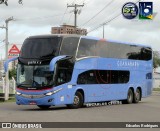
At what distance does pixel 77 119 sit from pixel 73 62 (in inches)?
281

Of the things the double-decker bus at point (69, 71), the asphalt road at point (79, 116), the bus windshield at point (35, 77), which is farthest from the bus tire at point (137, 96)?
the bus windshield at point (35, 77)

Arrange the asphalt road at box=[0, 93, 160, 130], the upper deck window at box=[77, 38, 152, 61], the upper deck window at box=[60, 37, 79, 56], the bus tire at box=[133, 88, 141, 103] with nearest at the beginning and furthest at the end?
1. the asphalt road at box=[0, 93, 160, 130]
2. the upper deck window at box=[60, 37, 79, 56]
3. the upper deck window at box=[77, 38, 152, 61]
4. the bus tire at box=[133, 88, 141, 103]

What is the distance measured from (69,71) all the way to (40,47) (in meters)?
1.97

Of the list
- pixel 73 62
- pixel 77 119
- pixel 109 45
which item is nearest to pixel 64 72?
pixel 73 62

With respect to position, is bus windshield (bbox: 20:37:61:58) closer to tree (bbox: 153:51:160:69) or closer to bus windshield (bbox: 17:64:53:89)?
bus windshield (bbox: 17:64:53:89)

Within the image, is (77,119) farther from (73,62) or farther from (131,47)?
(131,47)

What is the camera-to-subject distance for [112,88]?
2839 centimetres

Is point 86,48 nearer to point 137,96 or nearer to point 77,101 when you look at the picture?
point 77,101

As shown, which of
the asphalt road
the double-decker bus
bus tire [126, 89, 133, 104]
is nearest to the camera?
the asphalt road

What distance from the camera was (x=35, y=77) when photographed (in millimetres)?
24062

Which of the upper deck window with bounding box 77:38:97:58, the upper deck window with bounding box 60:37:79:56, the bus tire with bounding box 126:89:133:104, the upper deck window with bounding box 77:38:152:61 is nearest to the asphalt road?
the upper deck window with bounding box 60:37:79:56

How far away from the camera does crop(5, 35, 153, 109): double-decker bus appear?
78.3 feet

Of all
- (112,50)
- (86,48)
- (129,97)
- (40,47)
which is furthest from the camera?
(129,97)

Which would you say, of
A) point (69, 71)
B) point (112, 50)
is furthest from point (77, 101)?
point (112, 50)
